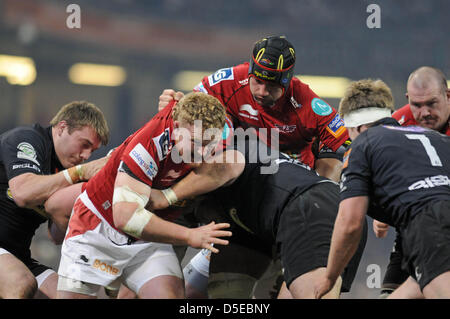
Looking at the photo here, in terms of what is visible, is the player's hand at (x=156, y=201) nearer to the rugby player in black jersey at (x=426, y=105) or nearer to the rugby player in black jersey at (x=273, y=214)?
the rugby player in black jersey at (x=273, y=214)

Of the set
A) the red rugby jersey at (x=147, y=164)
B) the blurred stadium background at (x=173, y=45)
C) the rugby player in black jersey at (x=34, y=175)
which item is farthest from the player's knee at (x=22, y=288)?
the blurred stadium background at (x=173, y=45)

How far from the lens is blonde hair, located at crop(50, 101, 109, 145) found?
4.03 metres

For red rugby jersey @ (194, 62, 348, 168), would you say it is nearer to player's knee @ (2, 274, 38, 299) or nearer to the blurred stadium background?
player's knee @ (2, 274, 38, 299)

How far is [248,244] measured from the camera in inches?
142

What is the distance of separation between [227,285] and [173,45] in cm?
1135

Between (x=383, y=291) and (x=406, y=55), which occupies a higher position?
(x=406, y=55)

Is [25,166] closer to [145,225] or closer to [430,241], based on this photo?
[145,225]

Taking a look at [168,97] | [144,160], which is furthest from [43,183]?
[144,160]

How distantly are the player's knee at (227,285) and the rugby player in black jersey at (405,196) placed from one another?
3.37 ft

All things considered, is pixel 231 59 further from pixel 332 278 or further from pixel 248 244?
pixel 332 278

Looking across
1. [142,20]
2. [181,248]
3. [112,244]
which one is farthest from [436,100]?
[142,20]

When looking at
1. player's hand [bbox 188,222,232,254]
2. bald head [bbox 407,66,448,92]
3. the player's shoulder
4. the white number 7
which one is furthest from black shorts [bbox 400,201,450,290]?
the player's shoulder

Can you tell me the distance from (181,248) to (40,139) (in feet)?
4.01

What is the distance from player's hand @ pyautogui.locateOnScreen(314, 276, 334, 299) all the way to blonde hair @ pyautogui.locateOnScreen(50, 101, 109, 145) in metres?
2.01
